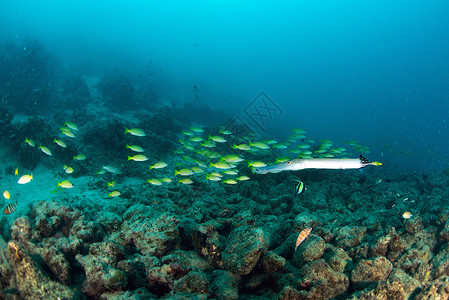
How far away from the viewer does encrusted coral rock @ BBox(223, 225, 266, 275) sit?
134 inches

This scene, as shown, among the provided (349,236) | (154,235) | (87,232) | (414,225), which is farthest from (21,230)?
(414,225)

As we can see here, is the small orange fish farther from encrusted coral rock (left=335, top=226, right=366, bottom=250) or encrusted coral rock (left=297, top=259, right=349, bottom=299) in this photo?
encrusted coral rock (left=335, top=226, right=366, bottom=250)

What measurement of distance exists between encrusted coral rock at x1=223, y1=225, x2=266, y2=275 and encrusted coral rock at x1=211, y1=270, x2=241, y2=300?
108 mm

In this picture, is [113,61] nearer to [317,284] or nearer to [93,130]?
[93,130]

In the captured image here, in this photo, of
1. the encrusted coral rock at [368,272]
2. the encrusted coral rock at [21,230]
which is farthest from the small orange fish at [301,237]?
the encrusted coral rock at [21,230]

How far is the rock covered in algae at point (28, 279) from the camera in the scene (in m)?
2.90

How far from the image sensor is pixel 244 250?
3480 millimetres

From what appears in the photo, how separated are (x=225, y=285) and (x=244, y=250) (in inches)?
20.9

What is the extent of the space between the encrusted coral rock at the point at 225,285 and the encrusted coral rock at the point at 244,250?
11 centimetres

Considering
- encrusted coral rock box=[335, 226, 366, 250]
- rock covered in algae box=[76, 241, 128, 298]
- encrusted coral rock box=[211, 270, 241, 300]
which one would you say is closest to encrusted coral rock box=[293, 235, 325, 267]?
encrusted coral rock box=[211, 270, 241, 300]

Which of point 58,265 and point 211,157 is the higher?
point 58,265

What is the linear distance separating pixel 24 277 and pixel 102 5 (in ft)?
567

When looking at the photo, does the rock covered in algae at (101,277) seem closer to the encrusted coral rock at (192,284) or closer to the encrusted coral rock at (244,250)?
the encrusted coral rock at (192,284)

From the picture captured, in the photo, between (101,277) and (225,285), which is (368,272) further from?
(101,277)
